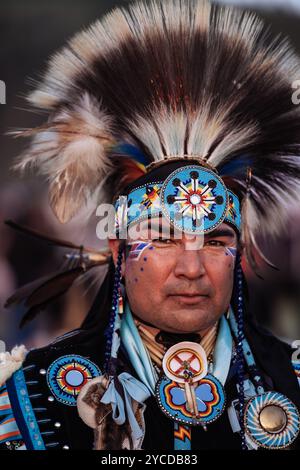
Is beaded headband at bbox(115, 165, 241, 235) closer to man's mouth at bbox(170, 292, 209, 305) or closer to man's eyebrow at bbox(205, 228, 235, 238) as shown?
man's eyebrow at bbox(205, 228, 235, 238)

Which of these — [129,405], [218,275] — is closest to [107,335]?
[129,405]

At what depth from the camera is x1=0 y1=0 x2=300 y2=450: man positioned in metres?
2.76

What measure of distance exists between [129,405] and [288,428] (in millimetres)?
655

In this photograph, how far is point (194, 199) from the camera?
279cm

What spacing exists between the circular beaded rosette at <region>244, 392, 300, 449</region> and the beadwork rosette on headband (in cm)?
74

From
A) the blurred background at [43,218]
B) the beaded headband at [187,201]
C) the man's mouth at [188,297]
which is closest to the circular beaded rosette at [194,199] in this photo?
the beaded headband at [187,201]

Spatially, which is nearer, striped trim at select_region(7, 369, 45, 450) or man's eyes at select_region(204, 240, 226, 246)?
striped trim at select_region(7, 369, 45, 450)

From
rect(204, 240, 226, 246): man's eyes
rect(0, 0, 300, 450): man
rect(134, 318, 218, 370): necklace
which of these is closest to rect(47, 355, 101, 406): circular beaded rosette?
rect(0, 0, 300, 450): man

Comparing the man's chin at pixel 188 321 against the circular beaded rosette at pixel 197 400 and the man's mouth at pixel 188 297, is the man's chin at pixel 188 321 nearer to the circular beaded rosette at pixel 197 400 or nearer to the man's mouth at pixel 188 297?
the man's mouth at pixel 188 297

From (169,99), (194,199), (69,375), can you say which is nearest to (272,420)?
(69,375)

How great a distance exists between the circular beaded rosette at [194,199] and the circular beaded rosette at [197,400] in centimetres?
62

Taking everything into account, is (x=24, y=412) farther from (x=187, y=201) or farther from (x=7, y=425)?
(x=187, y=201)

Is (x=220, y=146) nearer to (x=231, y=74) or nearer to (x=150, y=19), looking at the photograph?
(x=231, y=74)

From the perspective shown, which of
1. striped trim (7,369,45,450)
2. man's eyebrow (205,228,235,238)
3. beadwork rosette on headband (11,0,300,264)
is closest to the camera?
striped trim (7,369,45,450)
